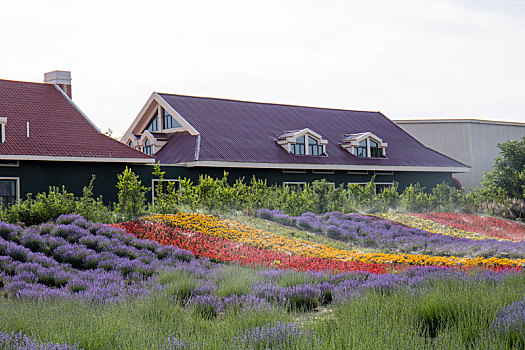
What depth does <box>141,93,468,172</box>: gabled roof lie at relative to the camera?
27.5 m

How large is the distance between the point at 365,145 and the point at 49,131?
1757 centimetres

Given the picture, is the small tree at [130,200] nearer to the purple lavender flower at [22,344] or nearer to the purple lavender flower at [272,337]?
the purple lavender flower at [22,344]

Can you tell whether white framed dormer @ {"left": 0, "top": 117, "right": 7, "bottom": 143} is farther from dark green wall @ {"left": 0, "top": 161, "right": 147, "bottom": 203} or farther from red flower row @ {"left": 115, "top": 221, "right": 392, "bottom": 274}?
red flower row @ {"left": 115, "top": 221, "right": 392, "bottom": 274}

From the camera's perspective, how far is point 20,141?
21781mm

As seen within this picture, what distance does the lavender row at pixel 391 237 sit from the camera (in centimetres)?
1446

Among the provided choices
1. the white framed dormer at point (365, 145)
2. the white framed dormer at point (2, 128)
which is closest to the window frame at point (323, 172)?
the white framed dormer at point (365, 145)

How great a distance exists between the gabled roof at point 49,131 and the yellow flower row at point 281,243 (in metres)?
7.48

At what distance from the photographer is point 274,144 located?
30.1 meters

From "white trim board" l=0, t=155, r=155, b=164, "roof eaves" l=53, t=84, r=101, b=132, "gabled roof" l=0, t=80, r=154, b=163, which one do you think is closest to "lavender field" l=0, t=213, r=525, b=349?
"white trim board" l=0, t=155, r=155, b=164

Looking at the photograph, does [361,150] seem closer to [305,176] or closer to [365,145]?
[365,145]

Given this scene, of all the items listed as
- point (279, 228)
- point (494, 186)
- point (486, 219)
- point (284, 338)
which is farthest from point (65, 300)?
point (494, 186)

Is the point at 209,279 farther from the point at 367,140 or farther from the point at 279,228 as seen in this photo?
the point at 367,140

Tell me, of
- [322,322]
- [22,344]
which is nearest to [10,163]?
[22,344]

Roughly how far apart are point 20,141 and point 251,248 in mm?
12666
